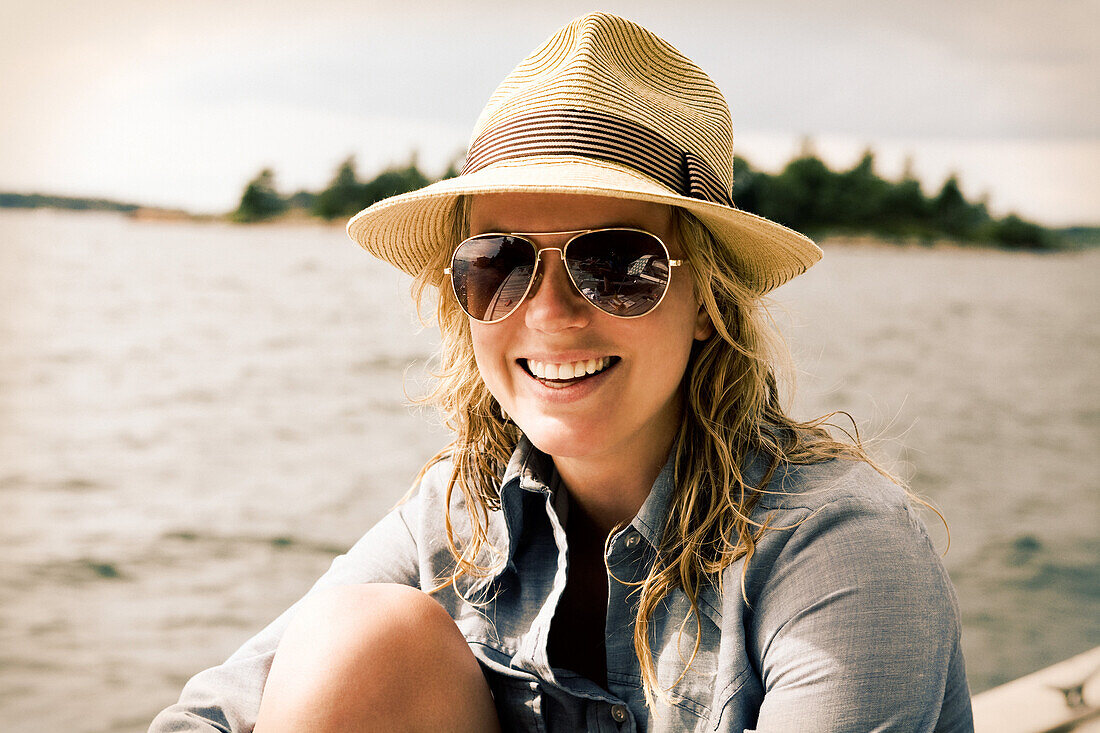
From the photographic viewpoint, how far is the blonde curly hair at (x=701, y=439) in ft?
4.78

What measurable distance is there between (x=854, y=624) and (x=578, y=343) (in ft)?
1.87

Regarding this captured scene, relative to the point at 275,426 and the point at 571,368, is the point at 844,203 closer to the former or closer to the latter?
the point at 275,426

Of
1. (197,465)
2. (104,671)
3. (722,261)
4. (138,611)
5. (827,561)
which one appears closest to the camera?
(827,561)

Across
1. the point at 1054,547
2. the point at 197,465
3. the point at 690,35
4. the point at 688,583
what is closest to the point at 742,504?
the point at 688,583

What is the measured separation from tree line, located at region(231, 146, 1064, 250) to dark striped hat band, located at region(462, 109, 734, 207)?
1652 centimetres

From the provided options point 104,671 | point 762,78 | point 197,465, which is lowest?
point 197,465

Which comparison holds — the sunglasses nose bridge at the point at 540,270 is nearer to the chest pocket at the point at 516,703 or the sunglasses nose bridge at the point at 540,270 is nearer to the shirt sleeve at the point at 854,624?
the shirt sleeve at the point at 854,624

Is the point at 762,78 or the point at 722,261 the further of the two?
the point at 762,78

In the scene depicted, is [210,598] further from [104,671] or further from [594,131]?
[594,131]

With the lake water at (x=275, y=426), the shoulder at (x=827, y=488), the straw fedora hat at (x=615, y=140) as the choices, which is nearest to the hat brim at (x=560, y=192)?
the straw fedora hat at (x=615, y=140)

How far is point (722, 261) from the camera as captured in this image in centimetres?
157

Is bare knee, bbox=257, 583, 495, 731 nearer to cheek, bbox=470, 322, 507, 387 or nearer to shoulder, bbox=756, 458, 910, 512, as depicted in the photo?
cheek, bbox=470, 322, 507, 387

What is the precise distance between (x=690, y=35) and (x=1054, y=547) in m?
14.5

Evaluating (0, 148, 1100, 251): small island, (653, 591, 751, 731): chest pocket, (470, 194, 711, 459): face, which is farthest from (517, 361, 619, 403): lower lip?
(0, 148, 1100, 251): small island
